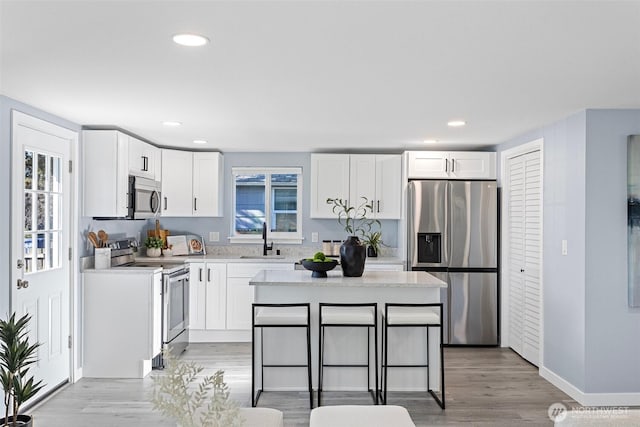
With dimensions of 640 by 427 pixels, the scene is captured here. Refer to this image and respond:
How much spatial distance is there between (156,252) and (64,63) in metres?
3.75

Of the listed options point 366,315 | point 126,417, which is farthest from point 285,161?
point 126,417

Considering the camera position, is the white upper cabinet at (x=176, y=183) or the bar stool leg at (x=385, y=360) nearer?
the bar stool leg at (x=385, y=360)

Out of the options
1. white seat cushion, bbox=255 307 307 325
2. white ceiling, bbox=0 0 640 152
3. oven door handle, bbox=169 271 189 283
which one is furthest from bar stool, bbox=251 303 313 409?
white ceiling, bbox=0 0 640 152

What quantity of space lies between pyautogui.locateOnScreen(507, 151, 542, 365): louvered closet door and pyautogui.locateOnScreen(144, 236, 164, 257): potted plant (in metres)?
4.04

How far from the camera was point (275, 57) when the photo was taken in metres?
2.76

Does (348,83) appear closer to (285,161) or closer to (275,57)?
(275,57)

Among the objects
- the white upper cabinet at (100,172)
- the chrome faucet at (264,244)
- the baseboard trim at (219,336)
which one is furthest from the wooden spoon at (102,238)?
the chrome faucet at (264,244)

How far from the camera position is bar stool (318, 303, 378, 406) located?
395cm

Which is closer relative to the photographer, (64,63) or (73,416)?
(64,63)

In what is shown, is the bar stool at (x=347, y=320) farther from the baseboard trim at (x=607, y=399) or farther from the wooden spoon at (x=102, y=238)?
the wooden spoon at (x=102, y=238)

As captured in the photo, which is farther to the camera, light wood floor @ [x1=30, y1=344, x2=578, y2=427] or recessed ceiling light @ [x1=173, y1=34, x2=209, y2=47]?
light wood floor @ [x1=30, y1=344, x2=578, y2=427]

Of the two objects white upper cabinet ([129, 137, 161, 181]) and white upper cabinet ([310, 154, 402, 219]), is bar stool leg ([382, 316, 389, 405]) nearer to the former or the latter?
white upper cabinet ([310, 154, 402, 219])

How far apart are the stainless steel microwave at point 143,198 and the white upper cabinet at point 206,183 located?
504 millimetres

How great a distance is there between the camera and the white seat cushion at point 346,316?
3957 mm
